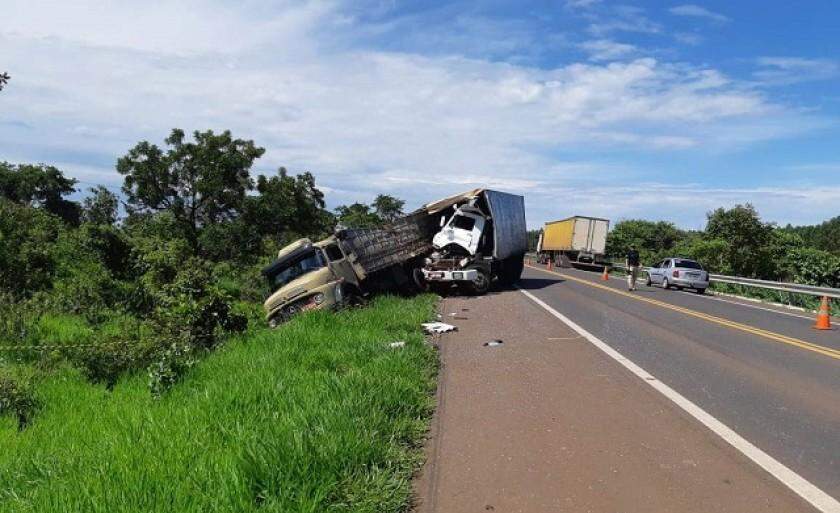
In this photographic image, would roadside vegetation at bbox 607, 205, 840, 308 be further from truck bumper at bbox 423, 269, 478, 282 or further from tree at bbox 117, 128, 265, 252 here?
tree at bbox 117, 128, 265, 252

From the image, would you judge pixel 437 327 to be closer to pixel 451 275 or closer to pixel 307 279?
pixel 307 279

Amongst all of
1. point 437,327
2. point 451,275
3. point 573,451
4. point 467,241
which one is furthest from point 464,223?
point 573,451

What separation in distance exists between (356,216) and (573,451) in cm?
4902

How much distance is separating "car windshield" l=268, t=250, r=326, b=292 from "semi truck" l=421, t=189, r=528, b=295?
581 cm

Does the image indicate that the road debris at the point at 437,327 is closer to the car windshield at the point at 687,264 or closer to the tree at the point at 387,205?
the car windshield at the point at 687,264

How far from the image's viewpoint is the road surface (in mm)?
4488

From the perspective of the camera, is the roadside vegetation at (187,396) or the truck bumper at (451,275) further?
the truck bumper at (451,275)

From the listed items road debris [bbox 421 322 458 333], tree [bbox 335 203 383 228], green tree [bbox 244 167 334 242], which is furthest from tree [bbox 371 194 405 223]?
road debris [bbox 421 322 458 333]

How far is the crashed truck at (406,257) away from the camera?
15.1 m

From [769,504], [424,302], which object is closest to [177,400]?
[769,504]

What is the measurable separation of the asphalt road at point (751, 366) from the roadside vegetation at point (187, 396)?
3157 millimetres

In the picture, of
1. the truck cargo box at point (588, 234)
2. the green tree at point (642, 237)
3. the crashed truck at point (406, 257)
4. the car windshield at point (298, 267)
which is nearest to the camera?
the crashed truck at point (406, 257)

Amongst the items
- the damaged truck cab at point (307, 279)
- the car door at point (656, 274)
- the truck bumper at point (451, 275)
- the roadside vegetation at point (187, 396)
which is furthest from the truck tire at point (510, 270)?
the damaged truck cab at point (307, 279)

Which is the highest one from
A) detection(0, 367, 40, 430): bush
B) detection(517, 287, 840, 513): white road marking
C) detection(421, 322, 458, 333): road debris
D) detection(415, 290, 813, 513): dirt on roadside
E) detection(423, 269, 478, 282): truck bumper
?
detection(423, 269, 478, 282): truck bumper
